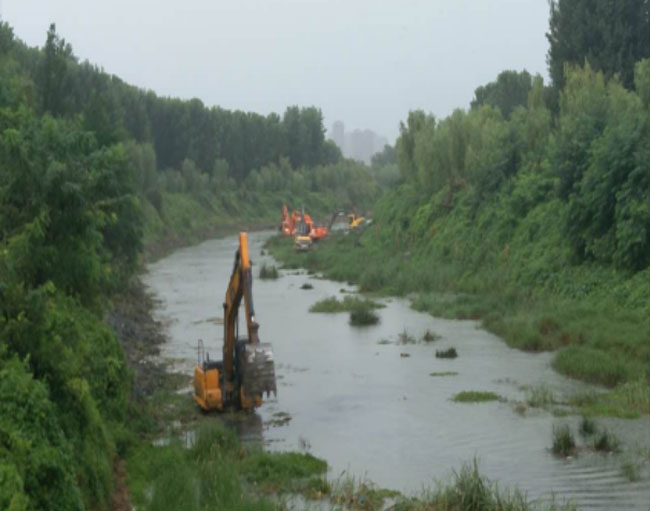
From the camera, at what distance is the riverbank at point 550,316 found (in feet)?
73.4

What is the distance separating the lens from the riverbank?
22359 millimetres

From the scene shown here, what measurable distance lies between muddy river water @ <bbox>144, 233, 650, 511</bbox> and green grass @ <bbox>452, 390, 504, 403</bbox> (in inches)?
11.1

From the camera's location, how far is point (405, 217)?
182 ft

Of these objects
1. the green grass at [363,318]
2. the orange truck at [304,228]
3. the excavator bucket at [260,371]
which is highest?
the orange truck at [304,228]

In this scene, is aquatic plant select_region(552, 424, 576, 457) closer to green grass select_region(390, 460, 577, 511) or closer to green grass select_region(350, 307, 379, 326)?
green grass select_region(390, 460, 577, 511)

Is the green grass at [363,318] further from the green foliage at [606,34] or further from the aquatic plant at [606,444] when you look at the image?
the green foliage at [606,34]

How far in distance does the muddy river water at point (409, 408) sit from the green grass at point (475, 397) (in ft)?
0.93

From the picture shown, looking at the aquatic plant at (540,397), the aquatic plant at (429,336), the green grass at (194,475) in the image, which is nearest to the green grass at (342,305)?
the aquatic plant at (429,336)

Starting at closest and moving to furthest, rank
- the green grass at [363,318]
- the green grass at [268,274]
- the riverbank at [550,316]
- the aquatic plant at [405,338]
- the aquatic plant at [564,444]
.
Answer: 1. the aquatic plant at [564,444]
2. the riverbank at [550,316]
3. the aquatic plant at [405,338]
4. the green grass at [363,318]
5. the green grass at [268,274]

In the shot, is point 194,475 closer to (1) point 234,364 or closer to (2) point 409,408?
(1) point 234,364

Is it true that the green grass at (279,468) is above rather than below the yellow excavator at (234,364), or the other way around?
below

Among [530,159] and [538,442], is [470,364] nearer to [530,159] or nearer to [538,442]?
[538,442]

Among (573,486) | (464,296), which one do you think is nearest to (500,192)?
(464,296)

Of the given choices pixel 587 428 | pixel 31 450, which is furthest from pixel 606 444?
pixel 31 450
